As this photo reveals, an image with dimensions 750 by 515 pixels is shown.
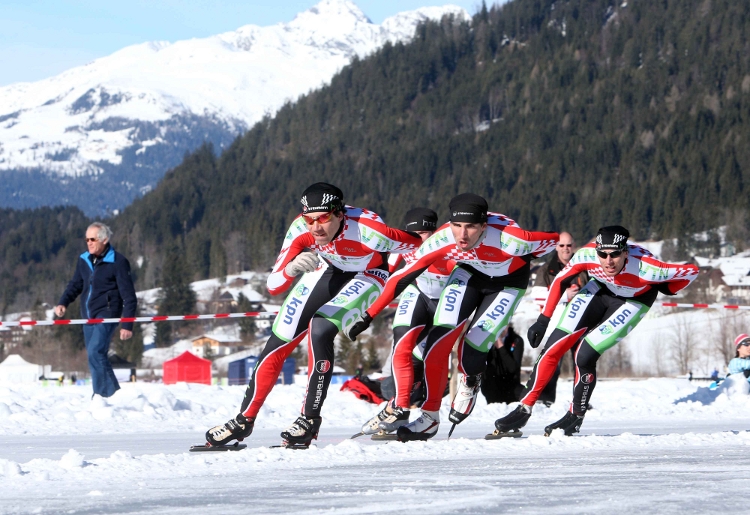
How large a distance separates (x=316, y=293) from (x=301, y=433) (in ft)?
2.98

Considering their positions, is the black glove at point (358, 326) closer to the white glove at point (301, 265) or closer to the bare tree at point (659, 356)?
the white glove at point (301, 265)

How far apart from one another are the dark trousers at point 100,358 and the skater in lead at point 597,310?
4.62 m

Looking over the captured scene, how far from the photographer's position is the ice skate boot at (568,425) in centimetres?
798

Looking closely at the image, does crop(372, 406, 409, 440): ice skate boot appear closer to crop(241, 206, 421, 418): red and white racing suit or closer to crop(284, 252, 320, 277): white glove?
crop(241, 206, 421, 418): red and white racing suit

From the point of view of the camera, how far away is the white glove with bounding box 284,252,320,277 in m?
6.94

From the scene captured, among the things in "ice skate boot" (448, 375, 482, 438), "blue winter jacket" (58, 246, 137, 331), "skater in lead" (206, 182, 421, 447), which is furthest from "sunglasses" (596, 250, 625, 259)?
"blue winter jacket" (58, 246, 137, 331)

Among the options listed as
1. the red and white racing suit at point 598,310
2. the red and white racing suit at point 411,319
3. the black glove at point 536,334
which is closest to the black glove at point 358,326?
the red and white racing suit at point 411,319

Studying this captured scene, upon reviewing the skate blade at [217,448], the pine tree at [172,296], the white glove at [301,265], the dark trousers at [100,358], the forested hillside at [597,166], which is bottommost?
the skate blade at [217,448]

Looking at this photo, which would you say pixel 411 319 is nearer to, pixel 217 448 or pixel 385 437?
pixel 385 437

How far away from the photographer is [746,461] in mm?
5918

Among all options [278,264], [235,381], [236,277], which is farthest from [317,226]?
[236,277]

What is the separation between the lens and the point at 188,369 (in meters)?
51.4

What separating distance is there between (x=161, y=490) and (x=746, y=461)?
313 cm

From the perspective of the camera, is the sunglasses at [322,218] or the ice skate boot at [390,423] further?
the ice skate boot at [390,423]
